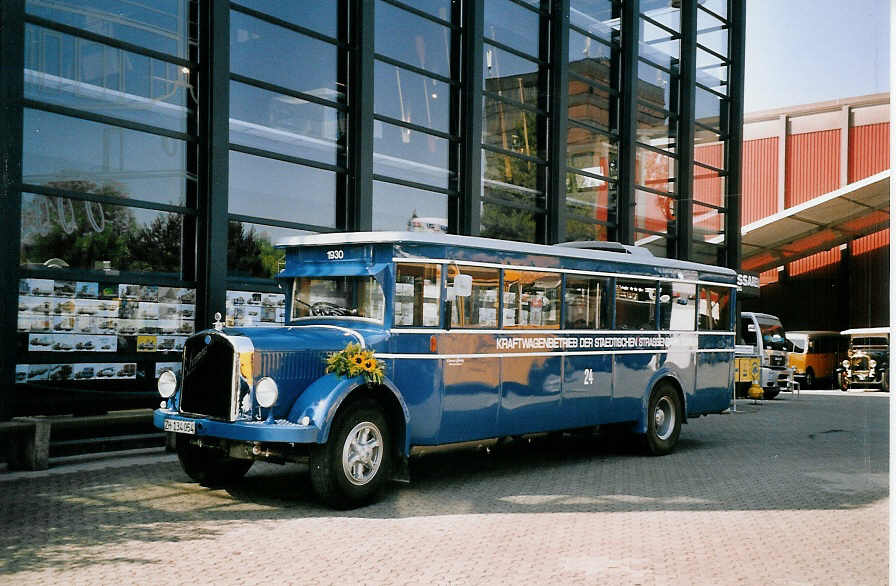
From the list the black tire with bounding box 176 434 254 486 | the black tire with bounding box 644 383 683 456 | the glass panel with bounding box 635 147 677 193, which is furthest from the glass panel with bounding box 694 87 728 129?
the black tire with bounding box 176 434 254 486

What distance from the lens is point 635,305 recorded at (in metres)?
11.6

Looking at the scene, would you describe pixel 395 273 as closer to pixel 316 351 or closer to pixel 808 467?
pixel 316 351

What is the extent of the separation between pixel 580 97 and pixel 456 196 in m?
4.67

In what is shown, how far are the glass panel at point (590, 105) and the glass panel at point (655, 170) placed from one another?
1.40 meters

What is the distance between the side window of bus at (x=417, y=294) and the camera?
875 centimetres

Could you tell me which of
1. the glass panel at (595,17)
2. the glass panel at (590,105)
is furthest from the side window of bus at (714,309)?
the glass panel at (595,17)

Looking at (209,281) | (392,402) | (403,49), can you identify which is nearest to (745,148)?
(403,49)

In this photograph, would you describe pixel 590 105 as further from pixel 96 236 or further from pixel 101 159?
pixel 96 236

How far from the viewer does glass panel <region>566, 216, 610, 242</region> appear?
19250 millimetres

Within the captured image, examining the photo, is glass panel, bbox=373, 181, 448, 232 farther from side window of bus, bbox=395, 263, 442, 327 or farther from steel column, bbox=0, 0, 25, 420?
side window of bus, bbox=395, 263, 442, 327

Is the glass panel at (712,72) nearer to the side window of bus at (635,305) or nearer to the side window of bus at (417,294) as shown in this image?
the side window of bus at (635,305)

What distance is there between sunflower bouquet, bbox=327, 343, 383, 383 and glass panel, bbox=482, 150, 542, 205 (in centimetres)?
949

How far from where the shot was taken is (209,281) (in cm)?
1230

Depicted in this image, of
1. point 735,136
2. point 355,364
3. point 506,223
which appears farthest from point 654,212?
point 355,364
